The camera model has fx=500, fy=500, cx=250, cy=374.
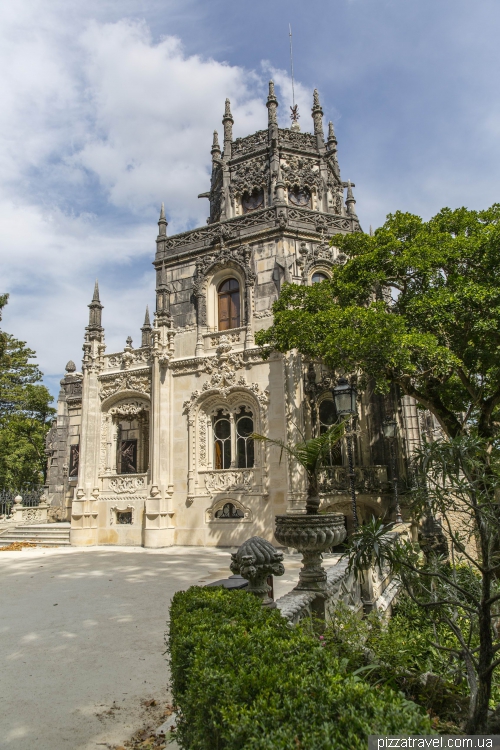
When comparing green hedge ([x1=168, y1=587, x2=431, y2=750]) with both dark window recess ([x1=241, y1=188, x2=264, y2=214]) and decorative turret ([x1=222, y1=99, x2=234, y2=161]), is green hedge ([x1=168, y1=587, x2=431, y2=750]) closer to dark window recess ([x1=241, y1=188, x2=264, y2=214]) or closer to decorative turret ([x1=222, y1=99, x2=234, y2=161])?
dark window recess ([x1=241, y1=188, x2=264, y2=214])

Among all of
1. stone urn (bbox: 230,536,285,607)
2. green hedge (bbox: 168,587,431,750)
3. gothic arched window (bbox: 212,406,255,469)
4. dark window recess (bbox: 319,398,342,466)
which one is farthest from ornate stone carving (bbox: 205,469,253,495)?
green hedge (bbox: 168,587,431,750)

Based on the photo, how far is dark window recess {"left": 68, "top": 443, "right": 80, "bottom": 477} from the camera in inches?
1027

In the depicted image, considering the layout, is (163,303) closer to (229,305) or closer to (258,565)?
(229,305)

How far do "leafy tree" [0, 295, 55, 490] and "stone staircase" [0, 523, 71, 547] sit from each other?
8.18 m

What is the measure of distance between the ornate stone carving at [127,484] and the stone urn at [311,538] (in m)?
14.1

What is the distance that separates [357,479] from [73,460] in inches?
622

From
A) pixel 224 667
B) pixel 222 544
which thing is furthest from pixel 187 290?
pixel 224 667

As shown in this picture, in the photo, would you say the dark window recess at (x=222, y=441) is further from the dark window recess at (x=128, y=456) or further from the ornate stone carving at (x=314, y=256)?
the ornate stone carving at (x=314, y=256)

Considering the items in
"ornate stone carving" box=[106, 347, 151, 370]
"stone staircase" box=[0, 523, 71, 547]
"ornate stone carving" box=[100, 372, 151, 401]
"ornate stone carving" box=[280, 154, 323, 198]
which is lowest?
"stone staircase" box=[0, 523, 71, 547]

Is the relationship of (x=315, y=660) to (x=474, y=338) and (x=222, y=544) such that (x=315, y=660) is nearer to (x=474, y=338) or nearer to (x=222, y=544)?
(x=474, y=338)

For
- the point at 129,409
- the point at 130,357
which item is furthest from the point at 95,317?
the point at 129,409

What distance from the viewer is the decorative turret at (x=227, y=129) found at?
78.6 feet

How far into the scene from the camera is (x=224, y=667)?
2.95 meters

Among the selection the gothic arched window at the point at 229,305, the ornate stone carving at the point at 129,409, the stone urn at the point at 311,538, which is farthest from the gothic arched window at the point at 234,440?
the stone urn at the point at 311,538
